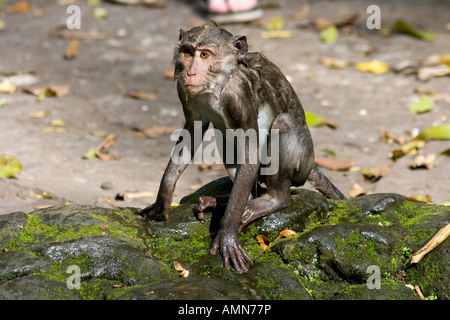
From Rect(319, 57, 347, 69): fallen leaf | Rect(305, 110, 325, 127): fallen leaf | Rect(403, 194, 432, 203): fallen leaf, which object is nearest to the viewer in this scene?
Rect(403, 194, 432, 203): fallen leaf

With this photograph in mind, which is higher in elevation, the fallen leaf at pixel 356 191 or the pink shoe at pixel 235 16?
the pink shoe at pixel 235 16

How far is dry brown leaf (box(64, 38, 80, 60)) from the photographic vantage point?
983cm

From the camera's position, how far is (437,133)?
7109 mm

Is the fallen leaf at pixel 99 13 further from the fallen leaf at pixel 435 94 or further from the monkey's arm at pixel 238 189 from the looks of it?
the monkey's arm at pixel 238 189

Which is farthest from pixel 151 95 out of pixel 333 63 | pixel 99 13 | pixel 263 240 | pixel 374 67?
pixel 263 240

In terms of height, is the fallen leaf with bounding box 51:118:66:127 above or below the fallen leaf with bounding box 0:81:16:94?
below

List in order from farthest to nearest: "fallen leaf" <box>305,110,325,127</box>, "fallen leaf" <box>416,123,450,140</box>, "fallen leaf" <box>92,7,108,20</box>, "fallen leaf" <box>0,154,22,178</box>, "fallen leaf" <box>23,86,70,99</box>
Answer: "fallen leaf" <box>92,7,108,20</box>, "fallen leaf" <box>23,86,70,99</box>, "fallen leaf" <box>305,110,325,127</box>, "fallen leaf" <box>416,123,450,140</box>, "fallen leaf" <box>0,154,22,178</box>

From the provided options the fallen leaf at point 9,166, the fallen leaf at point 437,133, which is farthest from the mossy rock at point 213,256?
the fallen leaf at point 437,133

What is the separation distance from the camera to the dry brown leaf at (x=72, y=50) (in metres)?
9.83

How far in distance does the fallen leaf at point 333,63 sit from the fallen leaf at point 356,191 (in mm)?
3598

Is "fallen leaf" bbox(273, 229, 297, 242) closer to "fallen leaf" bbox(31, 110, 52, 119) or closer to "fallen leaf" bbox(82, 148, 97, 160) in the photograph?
"fallen leaf" bbox(82, 148, 97, 160)

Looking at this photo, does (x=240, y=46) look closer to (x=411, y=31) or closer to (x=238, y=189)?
(x=238, y=189)

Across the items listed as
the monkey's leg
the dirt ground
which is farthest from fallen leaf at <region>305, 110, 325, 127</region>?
→ the monkey's leg
